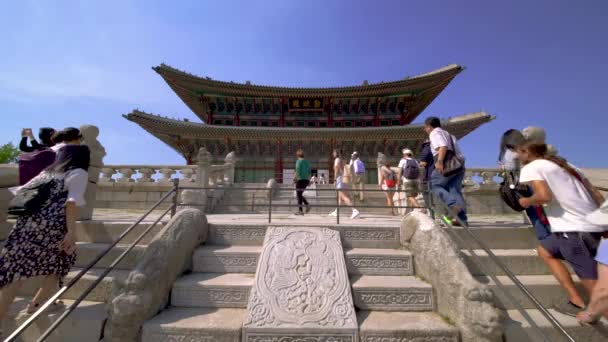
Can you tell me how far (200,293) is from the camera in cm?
275

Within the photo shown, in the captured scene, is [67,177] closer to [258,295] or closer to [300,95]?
[258,295]

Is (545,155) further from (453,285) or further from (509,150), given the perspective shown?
(453,285)

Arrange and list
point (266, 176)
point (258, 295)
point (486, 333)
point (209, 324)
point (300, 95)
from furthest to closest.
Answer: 1. point (300, 95)
2. point (266, 176)
3. point (258, 295)
4. point (209, 324)
5. point (486, 333)

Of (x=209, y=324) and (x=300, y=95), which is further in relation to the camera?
(x=300, y=95)

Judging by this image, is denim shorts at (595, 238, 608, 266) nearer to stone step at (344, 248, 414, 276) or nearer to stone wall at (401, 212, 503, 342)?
stone wall at (401, 212, 503, 342)

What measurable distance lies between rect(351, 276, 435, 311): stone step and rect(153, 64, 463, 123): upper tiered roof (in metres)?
18.6

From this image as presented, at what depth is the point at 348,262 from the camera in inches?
129

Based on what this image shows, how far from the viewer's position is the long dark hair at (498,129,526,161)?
3477 millimetres

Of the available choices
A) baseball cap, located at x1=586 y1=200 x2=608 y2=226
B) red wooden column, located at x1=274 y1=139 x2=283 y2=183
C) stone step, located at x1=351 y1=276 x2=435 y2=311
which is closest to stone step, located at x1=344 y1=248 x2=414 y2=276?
stone step, located at x1=351 y1=276 x2=435 y2=311

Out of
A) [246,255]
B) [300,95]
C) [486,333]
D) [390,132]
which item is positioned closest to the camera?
[486,333]

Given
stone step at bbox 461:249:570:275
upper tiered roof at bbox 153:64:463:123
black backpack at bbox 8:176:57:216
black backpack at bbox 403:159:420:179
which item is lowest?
stone step at bbox 461:249:570:275

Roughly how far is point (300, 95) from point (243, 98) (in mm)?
4690

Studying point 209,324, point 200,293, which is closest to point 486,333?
point 209,324

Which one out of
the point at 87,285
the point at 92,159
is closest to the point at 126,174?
the point at 92,159
